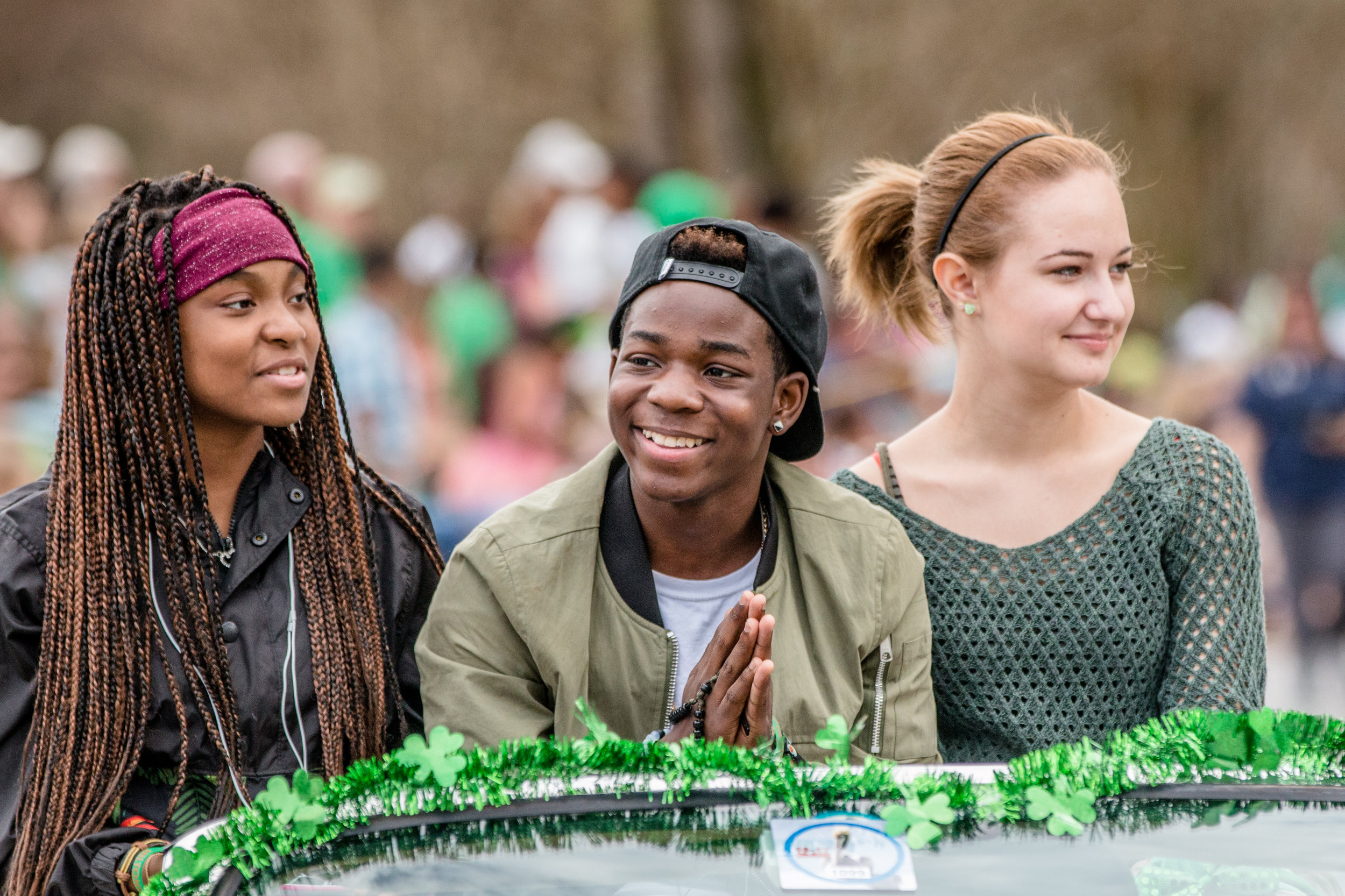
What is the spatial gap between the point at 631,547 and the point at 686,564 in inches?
4.7

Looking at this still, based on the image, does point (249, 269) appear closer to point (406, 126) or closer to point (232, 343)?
point (232, 343)

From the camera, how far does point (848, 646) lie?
288 cm

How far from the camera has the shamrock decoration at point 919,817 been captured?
6.52ft

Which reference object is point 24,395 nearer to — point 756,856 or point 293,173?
point 293,173

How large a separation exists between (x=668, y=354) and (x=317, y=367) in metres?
0.77

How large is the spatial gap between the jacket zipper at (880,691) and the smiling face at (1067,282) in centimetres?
69

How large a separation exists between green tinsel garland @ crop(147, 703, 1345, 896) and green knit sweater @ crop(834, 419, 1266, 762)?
→ 1.00 meters

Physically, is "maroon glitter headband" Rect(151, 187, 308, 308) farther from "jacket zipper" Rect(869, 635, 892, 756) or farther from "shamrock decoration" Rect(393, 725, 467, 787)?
"jacket zipper" Rect(869, 635, 892, 756)

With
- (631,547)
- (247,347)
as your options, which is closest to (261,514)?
(247,347)

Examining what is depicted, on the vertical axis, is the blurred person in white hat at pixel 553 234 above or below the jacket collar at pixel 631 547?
above

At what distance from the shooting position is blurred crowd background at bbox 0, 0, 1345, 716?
848 centimetres

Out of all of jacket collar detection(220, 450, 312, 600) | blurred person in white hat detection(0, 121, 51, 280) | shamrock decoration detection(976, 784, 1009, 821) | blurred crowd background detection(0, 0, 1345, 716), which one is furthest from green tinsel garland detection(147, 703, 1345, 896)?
blurred person in white hat detection(0, 121, 51, 280)

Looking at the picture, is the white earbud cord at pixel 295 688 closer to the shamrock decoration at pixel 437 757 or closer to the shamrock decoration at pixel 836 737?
the shamrock decoration at pixel 437 757

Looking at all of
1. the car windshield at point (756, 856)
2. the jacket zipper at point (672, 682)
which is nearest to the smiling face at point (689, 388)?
the jacket zipper at point (672, 682)
